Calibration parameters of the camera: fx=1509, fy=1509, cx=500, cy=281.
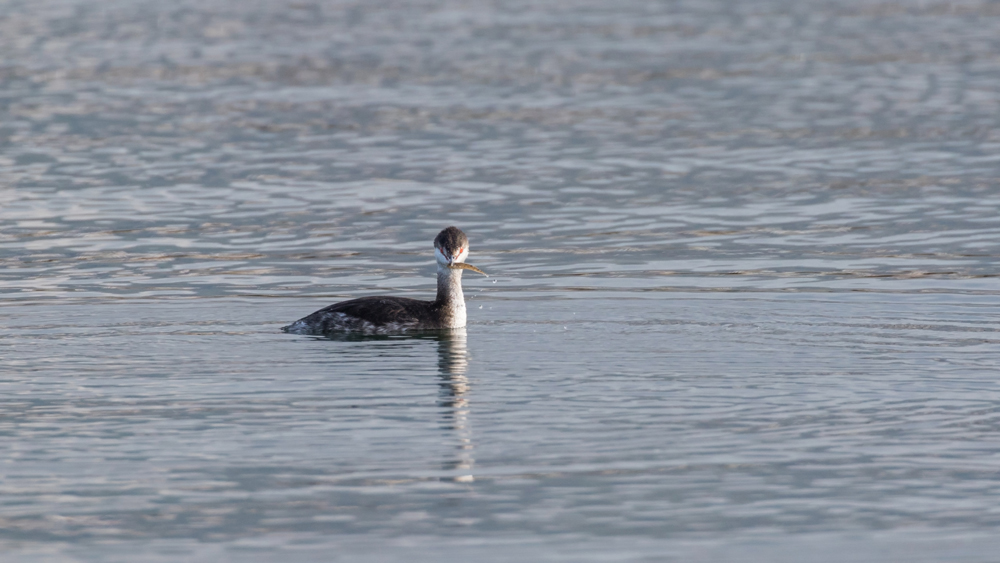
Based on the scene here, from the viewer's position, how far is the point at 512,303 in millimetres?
16359

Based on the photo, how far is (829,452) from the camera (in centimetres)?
1029

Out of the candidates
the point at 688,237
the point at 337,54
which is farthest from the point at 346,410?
the point at 337,54

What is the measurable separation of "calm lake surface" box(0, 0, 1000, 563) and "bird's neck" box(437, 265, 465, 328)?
29 cm

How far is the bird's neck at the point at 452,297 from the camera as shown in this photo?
1508cm

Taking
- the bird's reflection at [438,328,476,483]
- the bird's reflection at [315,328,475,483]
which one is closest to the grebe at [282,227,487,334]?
the bird's reflection at [315,328,475,483]

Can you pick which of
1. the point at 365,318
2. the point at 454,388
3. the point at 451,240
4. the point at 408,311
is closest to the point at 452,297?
the point at 408,311

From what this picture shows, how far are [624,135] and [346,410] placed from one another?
17.9 m

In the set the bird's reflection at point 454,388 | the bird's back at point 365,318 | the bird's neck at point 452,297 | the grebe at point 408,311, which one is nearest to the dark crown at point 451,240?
the grebe at point 408,311

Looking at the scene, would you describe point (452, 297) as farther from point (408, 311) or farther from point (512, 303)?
point (512, 303)

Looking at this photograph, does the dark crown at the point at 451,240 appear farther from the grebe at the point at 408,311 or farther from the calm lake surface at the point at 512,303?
the calm lake surface at the point at 512,303

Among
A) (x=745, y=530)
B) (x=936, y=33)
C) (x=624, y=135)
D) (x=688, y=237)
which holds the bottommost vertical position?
(x=745, y=530)

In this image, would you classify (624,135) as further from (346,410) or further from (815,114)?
(346,410)

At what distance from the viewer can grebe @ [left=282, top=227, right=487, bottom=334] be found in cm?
1480

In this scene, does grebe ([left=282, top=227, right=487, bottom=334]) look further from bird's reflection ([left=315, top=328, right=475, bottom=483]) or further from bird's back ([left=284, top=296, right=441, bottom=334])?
bird's reflection ([left=315, top=328, right=475, bottom=483])
